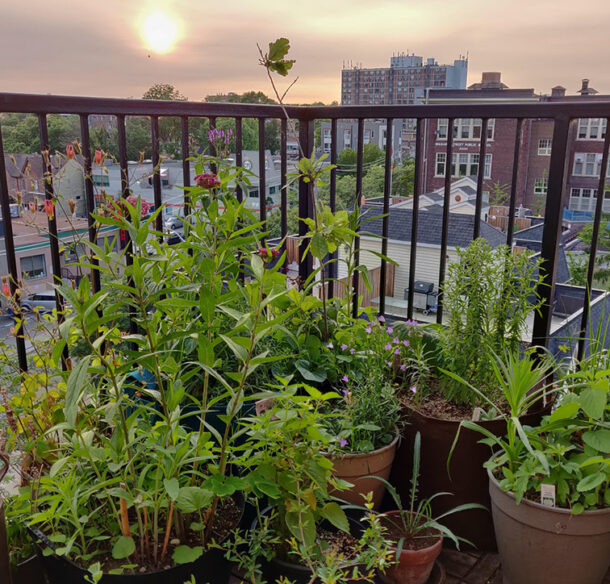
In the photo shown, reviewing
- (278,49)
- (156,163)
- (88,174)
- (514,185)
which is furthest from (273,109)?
(514,185)

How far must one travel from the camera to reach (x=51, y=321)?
164 cm

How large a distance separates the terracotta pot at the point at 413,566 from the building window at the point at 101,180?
1.29 m

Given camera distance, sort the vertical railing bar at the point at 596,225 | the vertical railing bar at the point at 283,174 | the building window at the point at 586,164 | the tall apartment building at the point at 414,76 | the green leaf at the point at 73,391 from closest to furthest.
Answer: the green leaf at the point at 73,391
the vertical railing bar at the point at 596,225
the vertical railing bar at the point at 283,174
the tall apartment building at the point at 414,76
the building window at the point at 586,164

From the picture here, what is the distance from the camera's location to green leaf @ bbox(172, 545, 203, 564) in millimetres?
1226

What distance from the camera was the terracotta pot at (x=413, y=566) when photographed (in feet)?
4.97

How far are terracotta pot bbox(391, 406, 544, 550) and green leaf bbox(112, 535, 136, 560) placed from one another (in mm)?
885

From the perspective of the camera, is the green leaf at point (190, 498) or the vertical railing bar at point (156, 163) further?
the vertical railing bar at point (156, 163)

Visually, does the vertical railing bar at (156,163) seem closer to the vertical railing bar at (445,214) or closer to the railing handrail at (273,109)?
the railing handrail at (273,109)

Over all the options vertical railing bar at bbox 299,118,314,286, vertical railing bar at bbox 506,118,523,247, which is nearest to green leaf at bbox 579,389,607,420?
vertical railing bar at bbox 506,118,523,247

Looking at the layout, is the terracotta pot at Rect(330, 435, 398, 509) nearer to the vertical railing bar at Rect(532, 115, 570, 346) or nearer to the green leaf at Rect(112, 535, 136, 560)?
the green leaf at Rect(112, 535, 136, 560)

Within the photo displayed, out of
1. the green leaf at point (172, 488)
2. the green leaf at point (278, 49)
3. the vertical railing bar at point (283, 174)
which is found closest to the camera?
the green leaf at point (172, 488)

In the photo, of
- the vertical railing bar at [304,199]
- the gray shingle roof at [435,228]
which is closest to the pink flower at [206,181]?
the gray shingle roof at [435,228]

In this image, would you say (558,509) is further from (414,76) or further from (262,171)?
(414,76)

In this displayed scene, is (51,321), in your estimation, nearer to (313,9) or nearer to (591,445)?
(591,445)
